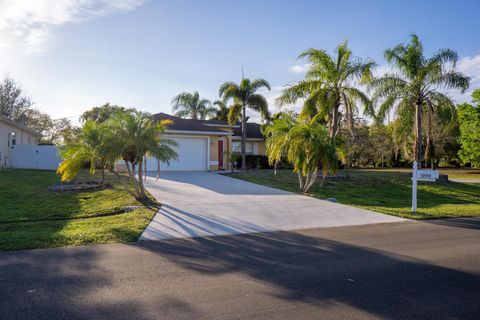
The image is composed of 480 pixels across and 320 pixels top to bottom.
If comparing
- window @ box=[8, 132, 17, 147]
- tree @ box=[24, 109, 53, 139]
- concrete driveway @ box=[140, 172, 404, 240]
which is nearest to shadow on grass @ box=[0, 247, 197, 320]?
concrete driveway @ box=[140, 172, 404, 240]

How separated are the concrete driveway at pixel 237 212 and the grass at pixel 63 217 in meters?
0.71

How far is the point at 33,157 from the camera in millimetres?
26219

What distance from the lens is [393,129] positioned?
21750 millimetres

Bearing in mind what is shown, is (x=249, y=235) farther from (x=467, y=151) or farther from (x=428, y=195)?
(x=467, y=151)

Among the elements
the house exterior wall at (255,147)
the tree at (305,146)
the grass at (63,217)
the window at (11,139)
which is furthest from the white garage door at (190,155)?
the window at (11,139)

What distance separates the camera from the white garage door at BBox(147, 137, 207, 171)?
23.3 metres

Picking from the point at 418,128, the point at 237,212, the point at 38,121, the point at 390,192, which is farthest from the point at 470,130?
the point at 38,121

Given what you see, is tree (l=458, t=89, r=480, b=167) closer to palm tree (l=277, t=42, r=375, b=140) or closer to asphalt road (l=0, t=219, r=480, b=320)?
palm tree (l=277, t=42, r=375, b=140)

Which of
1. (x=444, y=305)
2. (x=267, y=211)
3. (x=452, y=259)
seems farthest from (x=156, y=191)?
(x=444, y=305)

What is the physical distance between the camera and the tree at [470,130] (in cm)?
3675

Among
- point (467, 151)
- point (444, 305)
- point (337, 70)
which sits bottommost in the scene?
point (444, 305)

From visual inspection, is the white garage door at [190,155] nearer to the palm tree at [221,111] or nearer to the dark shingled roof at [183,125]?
the dark shingled roof at [183,125]

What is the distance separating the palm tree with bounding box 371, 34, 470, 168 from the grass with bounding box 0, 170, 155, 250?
14.8m

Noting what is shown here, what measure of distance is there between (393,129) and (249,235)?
16150 millimetres
